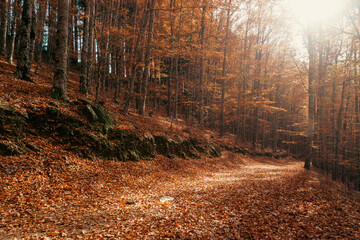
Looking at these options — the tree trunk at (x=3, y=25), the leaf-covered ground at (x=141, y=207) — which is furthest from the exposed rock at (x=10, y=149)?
the tree trunk at (x=3, y=25)

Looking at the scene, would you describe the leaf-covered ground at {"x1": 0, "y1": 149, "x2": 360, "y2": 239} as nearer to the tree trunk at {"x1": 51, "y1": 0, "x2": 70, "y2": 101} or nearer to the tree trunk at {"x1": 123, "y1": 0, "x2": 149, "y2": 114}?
the tree trunk at {"x1": 51, "y1": 0, "x2": 70, "y2": 101}

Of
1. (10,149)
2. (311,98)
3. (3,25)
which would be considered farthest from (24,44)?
(311,98)

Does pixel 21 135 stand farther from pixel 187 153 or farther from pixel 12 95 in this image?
pixel 187 153

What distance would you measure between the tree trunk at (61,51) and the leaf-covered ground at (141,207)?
3.25m

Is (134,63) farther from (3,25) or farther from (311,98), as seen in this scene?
(311,98)

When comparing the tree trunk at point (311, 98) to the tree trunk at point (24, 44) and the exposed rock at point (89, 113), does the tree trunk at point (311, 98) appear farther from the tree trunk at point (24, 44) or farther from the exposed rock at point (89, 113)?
the tree trunk at point (24, 44)

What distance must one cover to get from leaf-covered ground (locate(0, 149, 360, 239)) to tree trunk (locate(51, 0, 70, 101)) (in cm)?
325

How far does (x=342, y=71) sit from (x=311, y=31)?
343cm

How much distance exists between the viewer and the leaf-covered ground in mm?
3893

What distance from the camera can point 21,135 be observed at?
5.88 meters

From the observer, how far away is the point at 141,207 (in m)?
5.25

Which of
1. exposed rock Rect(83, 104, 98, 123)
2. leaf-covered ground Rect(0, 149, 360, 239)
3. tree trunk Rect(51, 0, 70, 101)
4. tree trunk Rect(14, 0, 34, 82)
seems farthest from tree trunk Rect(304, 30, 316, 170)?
tree trunk Rect(14, 0, 34, 82)

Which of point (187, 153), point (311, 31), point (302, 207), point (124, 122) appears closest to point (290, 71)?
point (311, 31)

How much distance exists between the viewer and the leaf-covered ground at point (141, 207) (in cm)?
389
